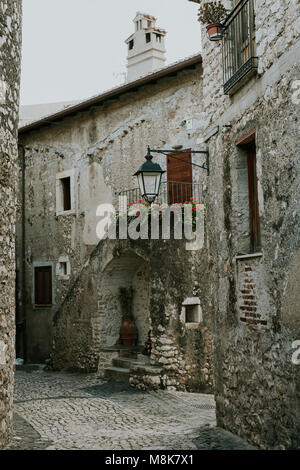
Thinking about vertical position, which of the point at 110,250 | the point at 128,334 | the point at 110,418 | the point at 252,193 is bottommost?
the point at 110,418

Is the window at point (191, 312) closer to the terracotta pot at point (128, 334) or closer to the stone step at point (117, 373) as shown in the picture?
the stone step at point (117, 373)

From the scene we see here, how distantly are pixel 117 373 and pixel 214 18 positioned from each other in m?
7.77

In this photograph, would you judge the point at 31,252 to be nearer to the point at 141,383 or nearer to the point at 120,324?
the point at 120,324

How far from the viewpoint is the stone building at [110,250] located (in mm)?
10344

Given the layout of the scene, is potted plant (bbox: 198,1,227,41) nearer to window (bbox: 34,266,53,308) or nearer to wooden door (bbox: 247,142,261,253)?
wooden door (bbox: 247,142,261,253)

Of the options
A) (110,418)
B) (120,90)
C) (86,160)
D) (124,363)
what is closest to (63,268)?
(86,160)

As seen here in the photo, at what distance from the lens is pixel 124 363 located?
1179 cm

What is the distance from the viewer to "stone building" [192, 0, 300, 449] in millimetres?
4785

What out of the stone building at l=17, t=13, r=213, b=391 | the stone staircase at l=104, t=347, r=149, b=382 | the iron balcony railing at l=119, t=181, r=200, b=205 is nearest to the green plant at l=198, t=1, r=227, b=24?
the stone building at l=17, t=13, r=213, b=391

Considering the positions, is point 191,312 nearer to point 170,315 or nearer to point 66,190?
point 170,315

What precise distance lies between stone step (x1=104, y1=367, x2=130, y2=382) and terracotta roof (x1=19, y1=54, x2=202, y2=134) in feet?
23.1

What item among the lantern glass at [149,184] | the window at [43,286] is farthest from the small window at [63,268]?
the lantern glass at [149,184]
